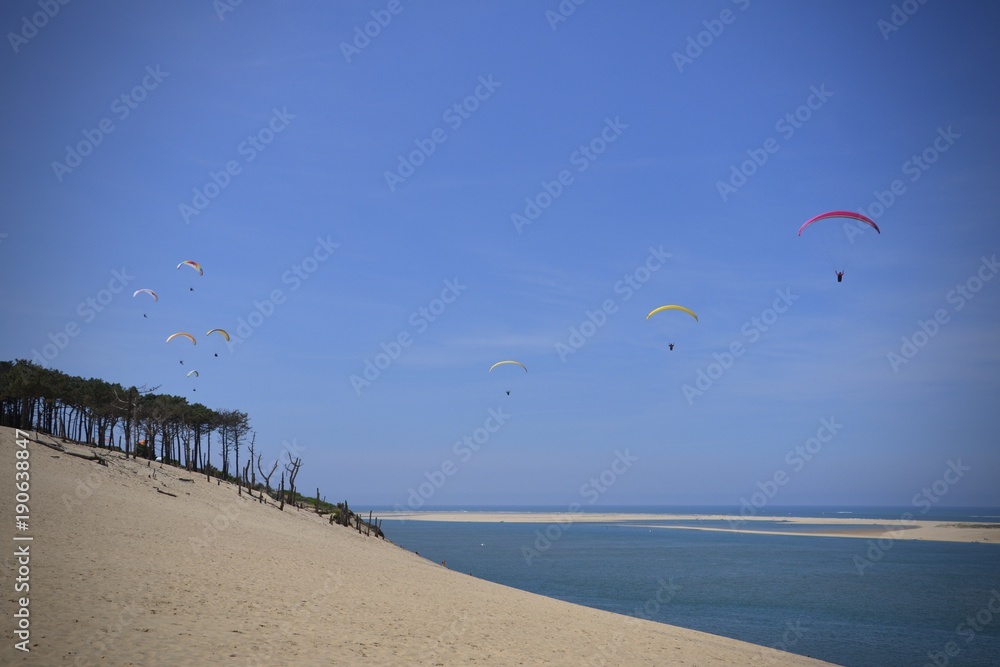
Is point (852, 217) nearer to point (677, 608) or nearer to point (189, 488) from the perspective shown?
point (677, 608)

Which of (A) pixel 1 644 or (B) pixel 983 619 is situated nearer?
(A) pixel 1 644

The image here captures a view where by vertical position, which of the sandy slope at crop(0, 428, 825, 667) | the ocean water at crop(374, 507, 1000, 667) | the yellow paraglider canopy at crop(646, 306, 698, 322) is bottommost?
the sandy slope at crop(0, 428, 825, 667)

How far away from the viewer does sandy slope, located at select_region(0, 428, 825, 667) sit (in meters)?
11.1

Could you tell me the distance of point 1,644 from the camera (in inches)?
379

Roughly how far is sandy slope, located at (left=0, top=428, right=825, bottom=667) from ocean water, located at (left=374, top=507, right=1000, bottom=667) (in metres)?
6.62

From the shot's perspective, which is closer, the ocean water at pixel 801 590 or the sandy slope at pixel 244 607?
the sandy slope at pixel 244 607

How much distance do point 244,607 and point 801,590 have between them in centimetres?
3352

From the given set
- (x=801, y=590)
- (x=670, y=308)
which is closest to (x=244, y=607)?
(x=670, y=308)

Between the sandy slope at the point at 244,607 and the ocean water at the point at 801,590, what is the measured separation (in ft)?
21.7

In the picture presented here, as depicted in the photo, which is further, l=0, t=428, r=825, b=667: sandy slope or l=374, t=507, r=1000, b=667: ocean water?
l=374, t=507, r=1000, b=667: ocean water

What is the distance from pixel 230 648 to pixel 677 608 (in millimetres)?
24509

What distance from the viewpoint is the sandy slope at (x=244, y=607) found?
438 inches

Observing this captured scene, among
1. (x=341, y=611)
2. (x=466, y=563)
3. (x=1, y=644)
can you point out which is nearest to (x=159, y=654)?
(x=1, y=644)

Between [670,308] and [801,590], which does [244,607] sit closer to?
[670,308]
